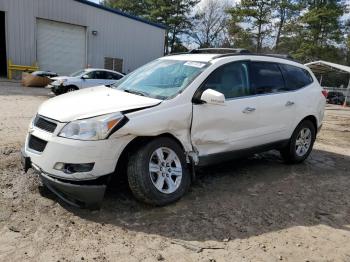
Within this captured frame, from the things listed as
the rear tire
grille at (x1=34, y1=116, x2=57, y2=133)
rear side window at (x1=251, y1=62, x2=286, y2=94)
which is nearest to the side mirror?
rear side window at (x1=251, y1=62, x2=286, y2=94)

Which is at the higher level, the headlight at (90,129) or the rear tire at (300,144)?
the headlight at (90,129)

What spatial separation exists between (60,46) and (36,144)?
23.9 meters

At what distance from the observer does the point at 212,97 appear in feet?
14.8

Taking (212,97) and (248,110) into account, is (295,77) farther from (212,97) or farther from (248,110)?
(212,97)

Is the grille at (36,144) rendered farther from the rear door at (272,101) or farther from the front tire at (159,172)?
the rear door at (272,101)

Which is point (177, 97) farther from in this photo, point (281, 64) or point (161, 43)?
point (161, 43)

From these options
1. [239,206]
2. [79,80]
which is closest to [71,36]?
[79,80]

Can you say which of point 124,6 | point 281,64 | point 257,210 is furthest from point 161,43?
point 257,210

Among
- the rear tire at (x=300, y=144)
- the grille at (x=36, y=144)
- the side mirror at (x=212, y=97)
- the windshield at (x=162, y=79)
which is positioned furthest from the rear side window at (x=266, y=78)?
the grille at (x=36, y=144)

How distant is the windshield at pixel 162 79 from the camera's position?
470 centimetres

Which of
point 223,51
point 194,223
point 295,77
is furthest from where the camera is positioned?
point 295,77

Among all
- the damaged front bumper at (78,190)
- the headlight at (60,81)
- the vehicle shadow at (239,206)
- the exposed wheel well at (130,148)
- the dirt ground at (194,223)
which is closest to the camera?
the dirt ground at (194,223)

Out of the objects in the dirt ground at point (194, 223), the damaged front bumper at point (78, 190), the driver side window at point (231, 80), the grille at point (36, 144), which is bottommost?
the dirt ground at point (194, 223)

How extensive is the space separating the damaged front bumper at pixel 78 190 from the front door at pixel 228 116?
4.46 ft
